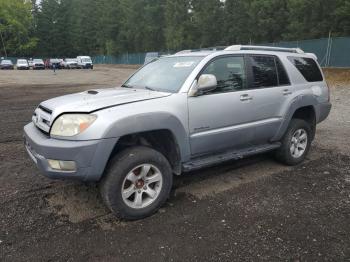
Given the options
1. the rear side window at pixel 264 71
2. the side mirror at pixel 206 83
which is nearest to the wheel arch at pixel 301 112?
the rear side window at pixel 264 71

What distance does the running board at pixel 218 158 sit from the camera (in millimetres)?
4344

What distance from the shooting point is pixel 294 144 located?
5754mm

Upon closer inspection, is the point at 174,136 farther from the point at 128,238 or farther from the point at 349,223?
the point at 349,223

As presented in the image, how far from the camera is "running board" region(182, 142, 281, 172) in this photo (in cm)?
434

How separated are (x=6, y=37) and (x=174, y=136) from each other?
304ft

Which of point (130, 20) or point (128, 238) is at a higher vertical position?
point (130, 20)

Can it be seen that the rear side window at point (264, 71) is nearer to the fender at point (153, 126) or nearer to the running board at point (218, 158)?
the running board at point (218, 158)

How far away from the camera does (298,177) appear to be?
17.2 ft

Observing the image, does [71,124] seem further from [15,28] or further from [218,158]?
[15,28]

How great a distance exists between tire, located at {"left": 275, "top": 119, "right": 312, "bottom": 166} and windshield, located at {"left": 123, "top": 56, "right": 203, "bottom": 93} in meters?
2.00

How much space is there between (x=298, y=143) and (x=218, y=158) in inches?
74.3

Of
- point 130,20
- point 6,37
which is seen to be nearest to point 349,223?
point 130,20

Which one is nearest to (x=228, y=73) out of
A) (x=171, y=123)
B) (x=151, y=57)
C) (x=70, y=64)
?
(x=171, y=123)

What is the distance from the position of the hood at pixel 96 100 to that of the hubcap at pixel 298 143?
2568 mm
